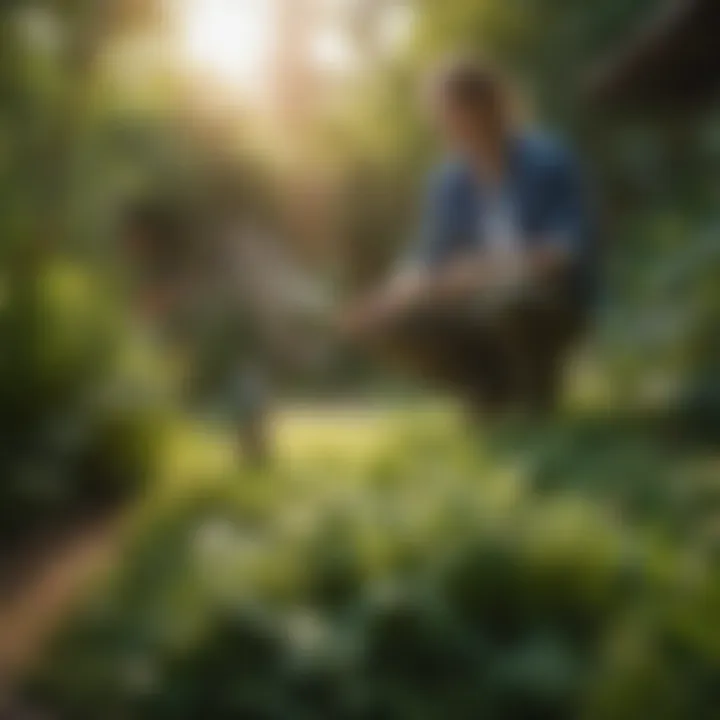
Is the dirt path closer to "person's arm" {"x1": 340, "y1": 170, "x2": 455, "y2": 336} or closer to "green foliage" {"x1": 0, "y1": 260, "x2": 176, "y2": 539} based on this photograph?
"green foliage" {"x1": 0, "y1": 260, "x2": 176, "y2": 539}

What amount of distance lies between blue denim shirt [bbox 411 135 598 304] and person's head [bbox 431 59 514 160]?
0.08 ft

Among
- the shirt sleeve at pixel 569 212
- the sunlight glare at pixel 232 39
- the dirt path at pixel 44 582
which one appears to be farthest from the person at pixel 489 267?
the dirt path at pixel 44 582

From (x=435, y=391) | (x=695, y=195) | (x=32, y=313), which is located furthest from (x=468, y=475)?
(x=32, y=313)

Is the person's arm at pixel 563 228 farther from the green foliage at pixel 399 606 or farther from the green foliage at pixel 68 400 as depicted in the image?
the green foliage at pixel 68 400

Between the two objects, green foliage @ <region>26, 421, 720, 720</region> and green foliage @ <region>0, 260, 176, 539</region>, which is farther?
green foliage @ <region>0, 260, 176, 539</region>

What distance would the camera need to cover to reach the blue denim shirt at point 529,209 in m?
1.89

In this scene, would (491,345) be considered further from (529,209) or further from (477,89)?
(477,89)

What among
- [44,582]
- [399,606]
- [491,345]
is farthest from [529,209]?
[44,582]

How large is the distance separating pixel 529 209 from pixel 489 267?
2.8 inches

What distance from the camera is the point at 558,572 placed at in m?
1.83

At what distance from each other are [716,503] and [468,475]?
25 cm

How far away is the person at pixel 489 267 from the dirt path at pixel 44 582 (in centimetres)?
35

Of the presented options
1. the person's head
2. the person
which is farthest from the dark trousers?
the person's head

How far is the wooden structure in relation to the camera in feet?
6.12
